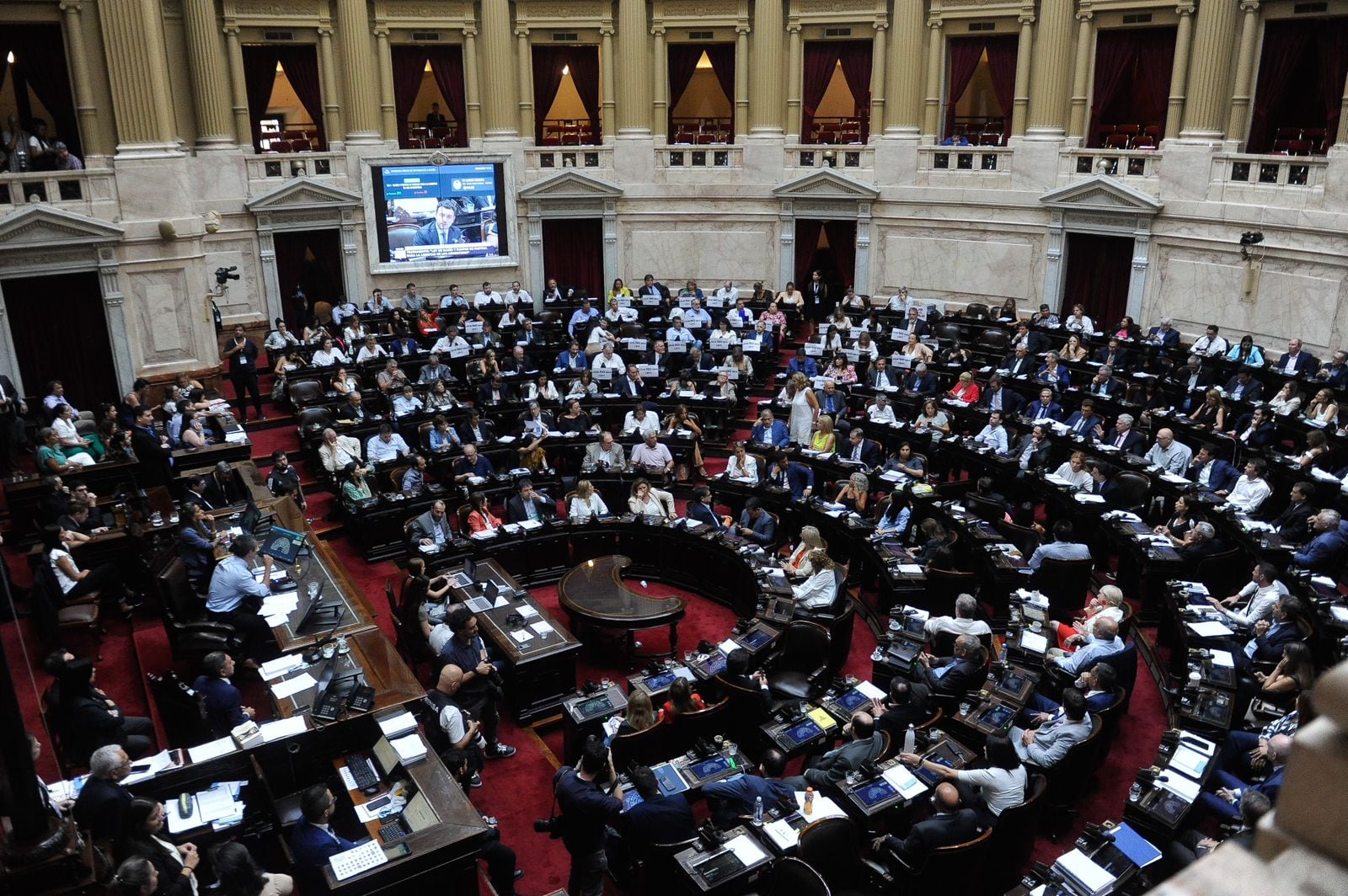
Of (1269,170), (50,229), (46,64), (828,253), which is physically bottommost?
(828,253)

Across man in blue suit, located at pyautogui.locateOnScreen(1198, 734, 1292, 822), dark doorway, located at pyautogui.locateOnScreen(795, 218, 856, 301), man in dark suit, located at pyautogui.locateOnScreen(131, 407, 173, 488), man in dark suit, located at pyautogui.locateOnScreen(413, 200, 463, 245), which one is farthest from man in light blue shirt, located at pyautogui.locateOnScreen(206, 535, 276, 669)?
dark doorway, located at pyautogui.locateOnScreen(795, 218, 856, 301)

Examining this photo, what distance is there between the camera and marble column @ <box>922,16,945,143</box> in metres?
24.5

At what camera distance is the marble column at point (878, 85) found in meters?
25.0

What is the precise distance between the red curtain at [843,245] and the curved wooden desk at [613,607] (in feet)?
52.2

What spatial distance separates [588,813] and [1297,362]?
1559cm

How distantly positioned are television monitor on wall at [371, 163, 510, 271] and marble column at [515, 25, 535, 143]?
59.8 inches

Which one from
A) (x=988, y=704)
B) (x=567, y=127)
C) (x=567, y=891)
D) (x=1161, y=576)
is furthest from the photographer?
(x=567, y=127)

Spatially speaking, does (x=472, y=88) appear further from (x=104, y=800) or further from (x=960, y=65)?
(x=104, y=800)

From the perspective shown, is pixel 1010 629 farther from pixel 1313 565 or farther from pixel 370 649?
pixel 370 649

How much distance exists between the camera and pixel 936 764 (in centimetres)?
830

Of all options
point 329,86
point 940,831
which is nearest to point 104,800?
point 940,831

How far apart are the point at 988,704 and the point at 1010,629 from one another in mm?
1664

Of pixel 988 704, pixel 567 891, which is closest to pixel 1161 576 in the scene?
pixel 988 704

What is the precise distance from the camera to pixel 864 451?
51.2 feet
